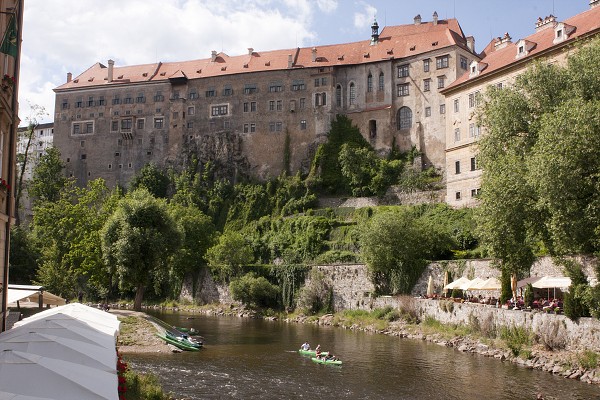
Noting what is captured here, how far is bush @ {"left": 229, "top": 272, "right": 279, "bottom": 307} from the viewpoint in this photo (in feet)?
167

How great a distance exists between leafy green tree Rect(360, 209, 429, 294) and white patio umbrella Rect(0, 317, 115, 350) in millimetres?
28728

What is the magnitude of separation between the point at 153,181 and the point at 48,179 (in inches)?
505

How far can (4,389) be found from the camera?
850 centimetres

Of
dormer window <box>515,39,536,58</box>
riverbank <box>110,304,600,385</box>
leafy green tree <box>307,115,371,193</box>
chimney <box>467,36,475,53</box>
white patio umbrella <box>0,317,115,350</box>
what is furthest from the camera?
chimney <box>467,36,475,53</box>

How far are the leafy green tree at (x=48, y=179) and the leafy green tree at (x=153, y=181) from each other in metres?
8.54

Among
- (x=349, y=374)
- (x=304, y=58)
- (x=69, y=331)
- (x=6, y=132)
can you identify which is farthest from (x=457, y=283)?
(x=304, y=58)

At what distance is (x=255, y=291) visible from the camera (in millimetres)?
50719

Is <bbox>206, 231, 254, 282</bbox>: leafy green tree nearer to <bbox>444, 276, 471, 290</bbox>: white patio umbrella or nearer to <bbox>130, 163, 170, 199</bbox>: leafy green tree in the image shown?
<bbox>130, 163, 170, 199</bbox>: leafy green tree

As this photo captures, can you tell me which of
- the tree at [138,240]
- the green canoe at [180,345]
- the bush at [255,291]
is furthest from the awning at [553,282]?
the bush at [255,291]

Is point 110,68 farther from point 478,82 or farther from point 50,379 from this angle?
point 50,379

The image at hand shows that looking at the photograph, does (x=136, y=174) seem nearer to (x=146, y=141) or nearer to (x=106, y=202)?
(x=146, y=141)

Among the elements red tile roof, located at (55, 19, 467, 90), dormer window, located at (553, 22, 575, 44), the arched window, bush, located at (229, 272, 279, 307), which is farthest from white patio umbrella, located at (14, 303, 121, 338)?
red tile roof, located at (55, 19, 467, 90)

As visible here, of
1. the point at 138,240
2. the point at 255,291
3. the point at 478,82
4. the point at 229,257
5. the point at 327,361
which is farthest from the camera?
the point at 229,257

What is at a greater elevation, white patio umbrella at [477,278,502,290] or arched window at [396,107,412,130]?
arched window at [396,107,412,130]
